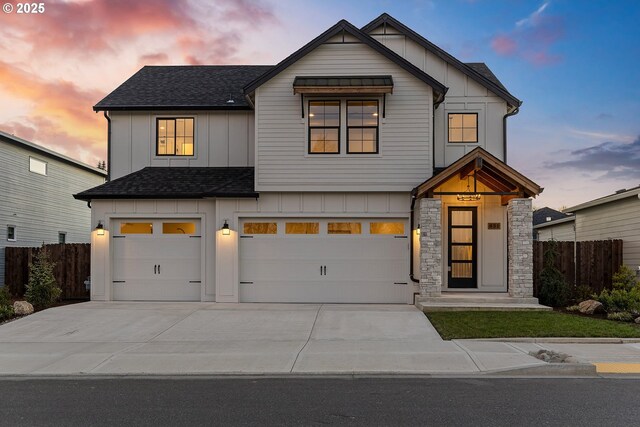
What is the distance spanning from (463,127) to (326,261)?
6132 mm

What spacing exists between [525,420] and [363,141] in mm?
10438

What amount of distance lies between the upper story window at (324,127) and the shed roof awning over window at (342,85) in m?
0.67

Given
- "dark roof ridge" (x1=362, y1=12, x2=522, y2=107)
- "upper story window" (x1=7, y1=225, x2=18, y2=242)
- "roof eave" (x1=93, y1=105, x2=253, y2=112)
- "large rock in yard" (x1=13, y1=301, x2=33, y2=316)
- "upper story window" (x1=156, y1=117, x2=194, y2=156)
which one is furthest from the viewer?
"upper story window" (x1=7, y1=225, x2=18, y2=242)

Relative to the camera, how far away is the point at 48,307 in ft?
46.0

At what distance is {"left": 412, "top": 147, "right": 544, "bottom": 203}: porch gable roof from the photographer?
1325 cm

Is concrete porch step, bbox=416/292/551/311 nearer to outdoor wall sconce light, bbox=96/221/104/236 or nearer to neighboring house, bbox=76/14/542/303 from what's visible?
neighboring house, bbox=76/14/542/303

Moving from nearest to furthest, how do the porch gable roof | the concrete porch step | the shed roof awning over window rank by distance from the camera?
the concrete porch step → the porch gable roof → the shed roof awning over window

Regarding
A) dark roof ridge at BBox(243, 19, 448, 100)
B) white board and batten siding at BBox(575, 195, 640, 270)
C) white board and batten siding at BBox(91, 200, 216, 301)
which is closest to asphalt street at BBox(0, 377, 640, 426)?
white board and batten siding at BBox(91, 200, 216, 301)

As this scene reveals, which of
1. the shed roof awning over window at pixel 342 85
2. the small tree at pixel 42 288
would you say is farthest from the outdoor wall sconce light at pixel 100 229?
the shed roof awning over window at pixel 342 85

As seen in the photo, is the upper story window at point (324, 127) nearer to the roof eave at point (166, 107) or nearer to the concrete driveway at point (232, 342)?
the roof eave at point (166, 107)

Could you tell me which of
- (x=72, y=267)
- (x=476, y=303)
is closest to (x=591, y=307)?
(x=476, y=303)

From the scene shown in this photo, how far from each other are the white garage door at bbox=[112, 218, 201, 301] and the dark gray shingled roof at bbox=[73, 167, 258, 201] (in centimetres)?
91

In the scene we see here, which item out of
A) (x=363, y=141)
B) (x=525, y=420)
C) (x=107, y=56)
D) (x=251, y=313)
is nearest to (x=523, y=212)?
(x=363, y=141)

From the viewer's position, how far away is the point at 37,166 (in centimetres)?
2153
